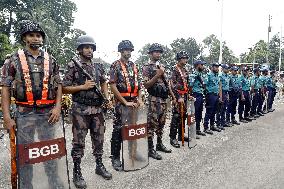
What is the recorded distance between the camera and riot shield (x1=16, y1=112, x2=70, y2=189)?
3.40 m

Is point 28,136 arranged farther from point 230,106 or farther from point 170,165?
point 230,106

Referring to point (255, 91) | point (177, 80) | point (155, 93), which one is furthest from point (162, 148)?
point (255, 91)

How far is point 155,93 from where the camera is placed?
5.86m

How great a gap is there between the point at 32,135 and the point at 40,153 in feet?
0.72

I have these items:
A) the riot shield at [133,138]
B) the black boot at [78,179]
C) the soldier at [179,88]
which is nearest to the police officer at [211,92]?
the soldier at [179,88]

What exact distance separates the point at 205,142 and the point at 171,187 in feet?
9.59

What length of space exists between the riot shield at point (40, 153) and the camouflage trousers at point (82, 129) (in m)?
→ 0.64

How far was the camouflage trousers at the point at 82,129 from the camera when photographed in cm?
438

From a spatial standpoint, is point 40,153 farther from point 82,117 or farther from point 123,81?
point 123,81

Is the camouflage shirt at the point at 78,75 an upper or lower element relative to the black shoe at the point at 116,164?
upper

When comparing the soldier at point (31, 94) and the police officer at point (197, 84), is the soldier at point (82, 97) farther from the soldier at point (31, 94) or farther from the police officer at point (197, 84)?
the police officer at point (197, 84)

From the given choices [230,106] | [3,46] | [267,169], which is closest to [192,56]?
[3,46]

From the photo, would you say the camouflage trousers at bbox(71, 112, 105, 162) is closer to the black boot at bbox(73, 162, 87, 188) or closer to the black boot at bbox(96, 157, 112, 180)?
the black boot at bbox(73, 162, 87, 188)

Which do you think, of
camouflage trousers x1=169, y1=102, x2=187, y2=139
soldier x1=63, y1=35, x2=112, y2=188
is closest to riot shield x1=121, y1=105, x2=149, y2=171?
soldier x1=63, y1=35, x2=112, y2=188
